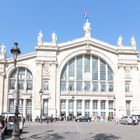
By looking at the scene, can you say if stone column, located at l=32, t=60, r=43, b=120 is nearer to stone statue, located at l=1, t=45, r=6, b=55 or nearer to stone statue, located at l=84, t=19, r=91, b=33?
stone statue, located at l=1, t=45, r=6, b=55

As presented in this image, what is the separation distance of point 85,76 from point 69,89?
4216 mm

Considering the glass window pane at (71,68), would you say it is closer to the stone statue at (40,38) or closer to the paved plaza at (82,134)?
the stone statue at (40,38)

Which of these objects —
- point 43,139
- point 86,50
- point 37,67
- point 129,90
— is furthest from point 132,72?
point 43,139

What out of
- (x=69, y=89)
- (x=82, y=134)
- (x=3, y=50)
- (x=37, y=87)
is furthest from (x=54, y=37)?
(x=82, y=134)

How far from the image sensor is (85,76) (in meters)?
71.8

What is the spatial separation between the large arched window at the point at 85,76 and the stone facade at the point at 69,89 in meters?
0.42

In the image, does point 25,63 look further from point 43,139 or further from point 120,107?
point 43,139

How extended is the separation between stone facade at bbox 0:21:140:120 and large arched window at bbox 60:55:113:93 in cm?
42

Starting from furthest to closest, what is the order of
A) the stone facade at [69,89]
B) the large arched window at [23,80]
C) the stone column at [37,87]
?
the large arched window at [23,80] → the stone facade at [69,89] → the stone column at [37,87]

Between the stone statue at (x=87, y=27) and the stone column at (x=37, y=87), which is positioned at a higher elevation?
the stone statue at (x=87, y=27)

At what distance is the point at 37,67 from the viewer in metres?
69.9

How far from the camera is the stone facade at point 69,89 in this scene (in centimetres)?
6944

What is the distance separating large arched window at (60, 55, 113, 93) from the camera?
71.3 m

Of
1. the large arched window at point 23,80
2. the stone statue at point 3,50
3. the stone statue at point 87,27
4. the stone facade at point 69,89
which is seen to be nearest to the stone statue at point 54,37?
the stone facade at point 69,89
